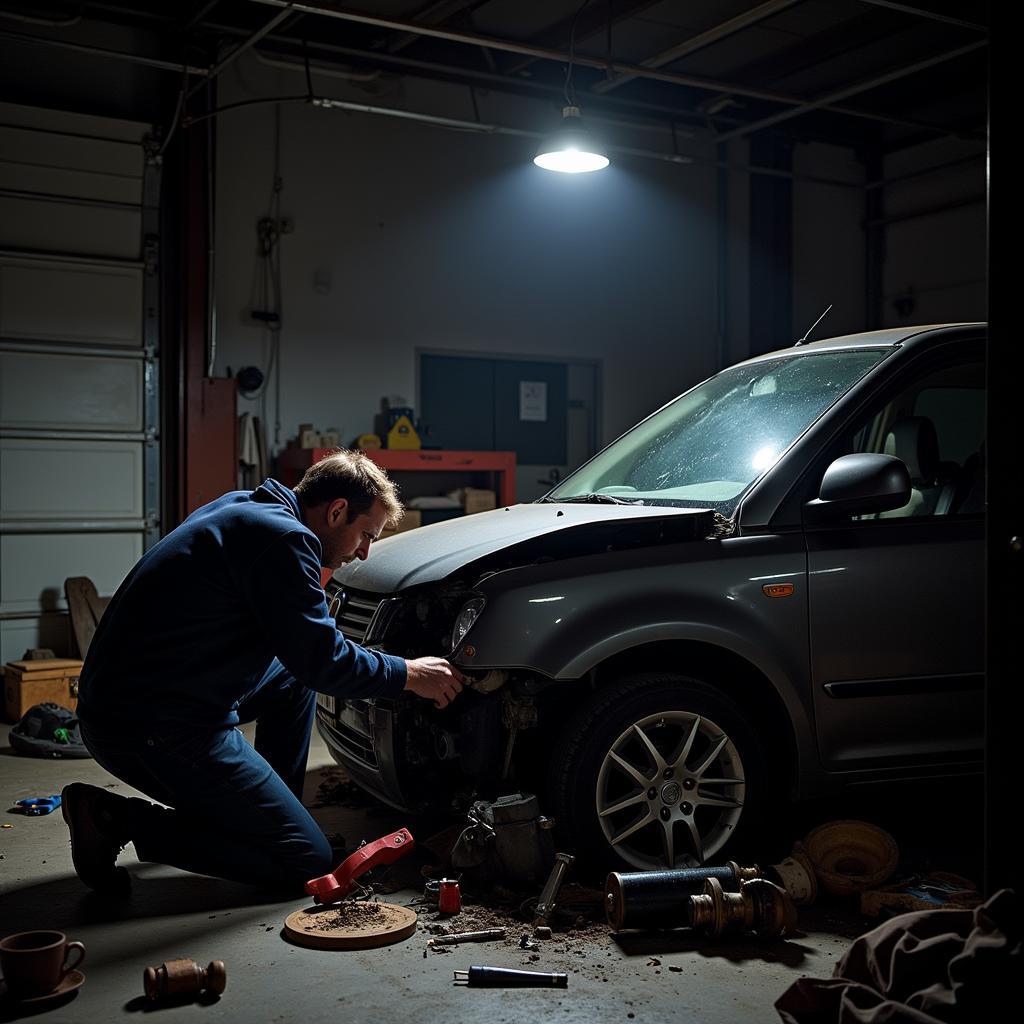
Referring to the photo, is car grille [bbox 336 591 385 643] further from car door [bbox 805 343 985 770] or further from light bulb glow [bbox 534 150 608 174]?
light bulb glow [bbox 534 150 608 174]

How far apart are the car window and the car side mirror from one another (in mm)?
273

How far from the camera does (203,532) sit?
3.47 meters

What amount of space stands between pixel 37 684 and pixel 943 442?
17.2 ft

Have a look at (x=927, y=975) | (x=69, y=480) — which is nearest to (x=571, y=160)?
(x=69, y=480)

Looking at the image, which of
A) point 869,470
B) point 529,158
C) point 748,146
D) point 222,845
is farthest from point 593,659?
point 748,146

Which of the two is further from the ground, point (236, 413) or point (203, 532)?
point (236, 413)

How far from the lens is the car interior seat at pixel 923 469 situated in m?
Result: 4.14

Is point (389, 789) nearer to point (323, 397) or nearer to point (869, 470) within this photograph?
point (869, 470)

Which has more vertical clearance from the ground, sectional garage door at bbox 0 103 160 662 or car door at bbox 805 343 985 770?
sectional garage door at bbox 0 103 160 662

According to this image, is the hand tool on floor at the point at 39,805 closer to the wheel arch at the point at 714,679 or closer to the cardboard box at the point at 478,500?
the wheel arch at the point at 714,679

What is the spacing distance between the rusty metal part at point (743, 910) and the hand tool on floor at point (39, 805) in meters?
2.76

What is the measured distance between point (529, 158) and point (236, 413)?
349 centimetres

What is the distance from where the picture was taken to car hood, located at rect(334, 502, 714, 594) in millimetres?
3625

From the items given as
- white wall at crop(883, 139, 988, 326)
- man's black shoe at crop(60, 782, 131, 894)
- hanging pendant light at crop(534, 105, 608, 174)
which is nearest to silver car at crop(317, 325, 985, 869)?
man's black shoe at crop(60, 782, 131, 894)
